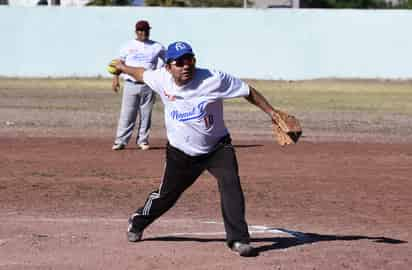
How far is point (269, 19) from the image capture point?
42750 mm

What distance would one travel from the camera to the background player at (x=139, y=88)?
17.0 m

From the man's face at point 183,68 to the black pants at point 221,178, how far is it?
2.19 feet

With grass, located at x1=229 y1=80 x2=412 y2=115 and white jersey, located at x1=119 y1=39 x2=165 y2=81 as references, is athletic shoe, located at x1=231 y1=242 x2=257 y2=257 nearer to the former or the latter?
white jersey, located at x1=119 y1=39 x2=165 y2=81

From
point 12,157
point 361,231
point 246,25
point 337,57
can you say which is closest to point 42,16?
point 246,25

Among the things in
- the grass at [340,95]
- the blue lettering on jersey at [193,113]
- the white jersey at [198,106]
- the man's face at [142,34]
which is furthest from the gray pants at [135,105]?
the grass at [340,95]

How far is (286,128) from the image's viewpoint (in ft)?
30.9

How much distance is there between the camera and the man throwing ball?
925cm

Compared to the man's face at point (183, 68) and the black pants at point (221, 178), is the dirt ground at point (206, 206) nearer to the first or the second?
the black pants at point (221, 178)

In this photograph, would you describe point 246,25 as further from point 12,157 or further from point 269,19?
point 12,157

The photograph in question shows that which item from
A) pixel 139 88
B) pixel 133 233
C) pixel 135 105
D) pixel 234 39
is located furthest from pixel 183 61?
pixel 234 39

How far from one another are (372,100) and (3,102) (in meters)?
10.2

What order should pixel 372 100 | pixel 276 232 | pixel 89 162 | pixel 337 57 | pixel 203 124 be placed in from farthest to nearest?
pixel 337 57
pixel 372 100
pixel 89 162
pixel 276 232
pixel 203 124

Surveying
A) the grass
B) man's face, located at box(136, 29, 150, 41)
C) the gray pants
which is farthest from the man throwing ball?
the grass

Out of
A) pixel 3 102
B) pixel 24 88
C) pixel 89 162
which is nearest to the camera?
pixel 89 162
